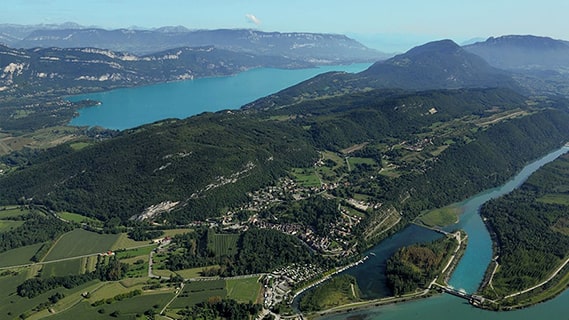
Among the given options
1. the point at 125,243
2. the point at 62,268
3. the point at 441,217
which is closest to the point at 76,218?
the point at 125,243

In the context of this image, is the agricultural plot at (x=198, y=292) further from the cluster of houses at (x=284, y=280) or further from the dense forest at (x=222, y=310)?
the cluster of houses at (x=284, y=280)

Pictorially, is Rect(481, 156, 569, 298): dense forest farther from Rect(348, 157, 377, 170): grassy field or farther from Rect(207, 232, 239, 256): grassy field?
Rect(207, 232, 239, 256): grassy field

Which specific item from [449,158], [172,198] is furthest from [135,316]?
[449,158]

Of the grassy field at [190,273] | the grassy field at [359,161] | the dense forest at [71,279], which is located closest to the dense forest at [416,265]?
the grassy field at [190,273]

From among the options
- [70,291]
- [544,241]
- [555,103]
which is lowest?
[70,291]

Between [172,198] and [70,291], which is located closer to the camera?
[70,291]

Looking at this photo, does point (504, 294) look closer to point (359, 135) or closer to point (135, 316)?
point (135, 316)

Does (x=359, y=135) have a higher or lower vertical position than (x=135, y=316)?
higher
